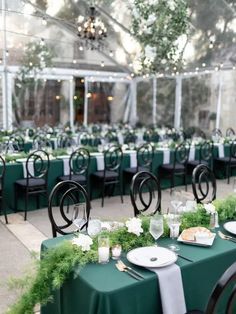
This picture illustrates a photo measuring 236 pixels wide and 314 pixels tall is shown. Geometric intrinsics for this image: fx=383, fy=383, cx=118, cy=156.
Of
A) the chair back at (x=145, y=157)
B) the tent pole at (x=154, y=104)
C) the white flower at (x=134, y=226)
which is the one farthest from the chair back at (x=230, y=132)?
the white flower at (x=134, y=226)

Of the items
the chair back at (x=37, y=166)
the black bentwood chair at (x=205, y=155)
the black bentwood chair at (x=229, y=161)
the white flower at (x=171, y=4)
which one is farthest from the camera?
the black bentwood chair at (x=229, y=161)

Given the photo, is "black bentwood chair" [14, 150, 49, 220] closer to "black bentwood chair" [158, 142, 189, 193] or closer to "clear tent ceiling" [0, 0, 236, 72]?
"black bentwood chair" [158, 142, 189, 193]

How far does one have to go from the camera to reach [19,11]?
26.2ft

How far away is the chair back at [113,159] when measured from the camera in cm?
661

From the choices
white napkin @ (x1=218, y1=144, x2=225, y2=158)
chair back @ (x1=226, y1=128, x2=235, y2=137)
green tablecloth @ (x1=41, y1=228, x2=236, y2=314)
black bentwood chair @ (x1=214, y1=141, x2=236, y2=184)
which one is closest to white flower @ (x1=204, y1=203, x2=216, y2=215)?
green tablecloth @ (x1=41, y1=228, x2=236, y2=314)

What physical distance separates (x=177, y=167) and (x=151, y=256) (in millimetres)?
5115

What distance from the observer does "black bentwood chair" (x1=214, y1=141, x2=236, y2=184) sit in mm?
8156

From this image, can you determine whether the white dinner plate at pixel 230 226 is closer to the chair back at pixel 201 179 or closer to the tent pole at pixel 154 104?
the chair back at pixel 201 179

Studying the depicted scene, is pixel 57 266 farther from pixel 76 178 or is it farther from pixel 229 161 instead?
pixel 229 161

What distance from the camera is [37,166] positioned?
20.0 ft

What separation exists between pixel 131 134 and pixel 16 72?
3.92m

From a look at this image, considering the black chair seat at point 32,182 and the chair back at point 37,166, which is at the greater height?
the chair back at point 37,166

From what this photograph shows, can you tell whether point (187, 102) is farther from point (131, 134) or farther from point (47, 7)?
point (47, 7)

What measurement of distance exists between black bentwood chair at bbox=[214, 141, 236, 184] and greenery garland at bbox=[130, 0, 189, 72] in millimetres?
3581
